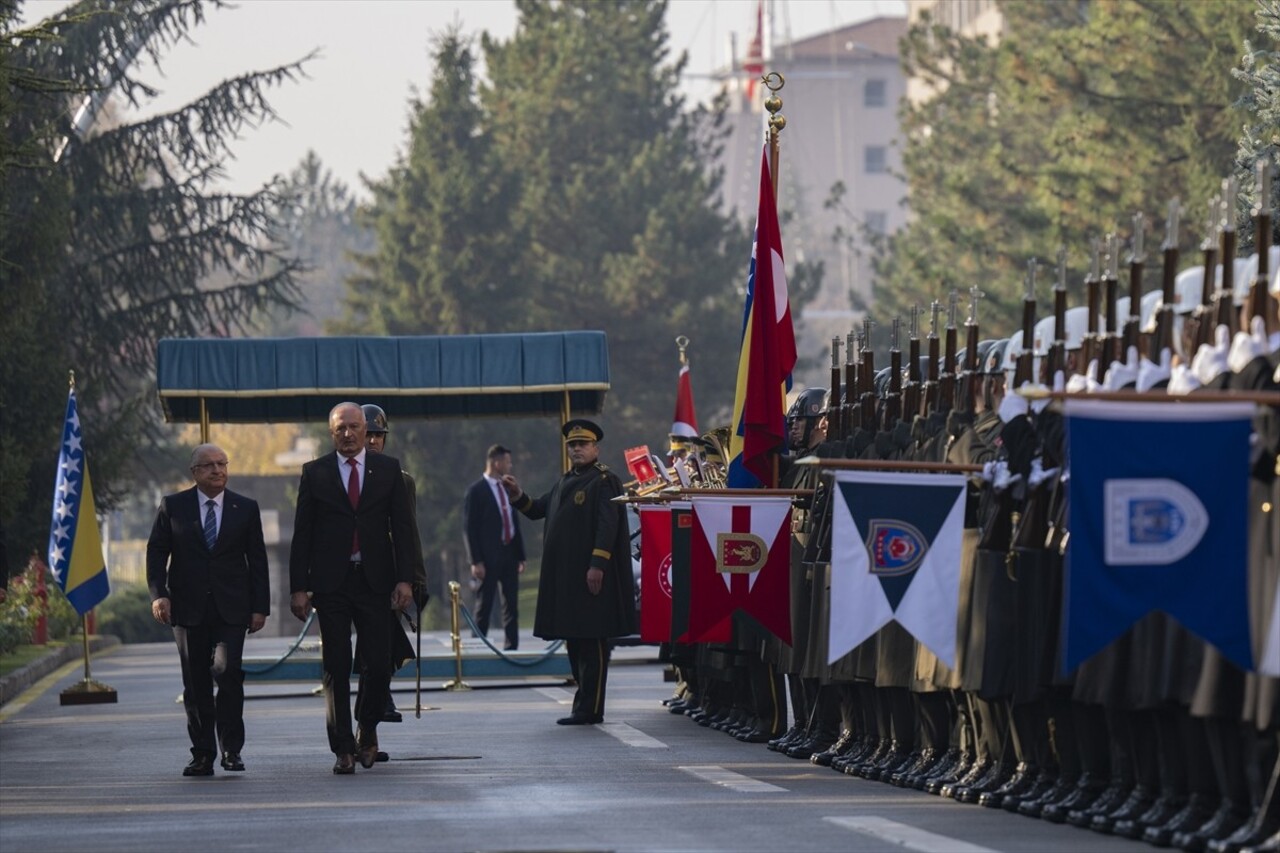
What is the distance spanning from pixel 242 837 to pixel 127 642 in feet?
111

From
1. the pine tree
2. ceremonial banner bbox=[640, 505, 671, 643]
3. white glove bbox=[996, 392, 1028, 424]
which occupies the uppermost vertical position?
the pine tree

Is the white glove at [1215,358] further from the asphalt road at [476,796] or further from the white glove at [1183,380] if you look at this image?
the asphalt road at [476,796]

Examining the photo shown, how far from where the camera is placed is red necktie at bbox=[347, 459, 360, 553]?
15477 millimetres

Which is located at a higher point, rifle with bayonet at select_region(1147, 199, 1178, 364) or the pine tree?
the pine tree

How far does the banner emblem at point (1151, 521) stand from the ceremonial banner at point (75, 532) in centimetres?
1669

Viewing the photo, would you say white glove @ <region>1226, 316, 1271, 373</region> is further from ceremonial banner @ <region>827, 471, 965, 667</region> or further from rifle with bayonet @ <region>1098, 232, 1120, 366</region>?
ceremonial banner @ <region>827, 471, 965, 667</region>

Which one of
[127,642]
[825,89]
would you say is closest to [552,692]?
[127,642]

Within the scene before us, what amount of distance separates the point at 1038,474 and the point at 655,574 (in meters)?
6.89

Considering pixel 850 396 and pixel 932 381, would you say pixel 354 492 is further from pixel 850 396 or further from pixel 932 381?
pixel 932 381

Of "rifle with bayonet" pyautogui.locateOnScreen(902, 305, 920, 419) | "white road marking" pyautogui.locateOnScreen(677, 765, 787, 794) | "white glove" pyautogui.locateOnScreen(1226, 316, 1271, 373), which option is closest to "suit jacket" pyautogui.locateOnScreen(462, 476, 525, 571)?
"white road marking" pyautogui.locateOnScreen(677, 765, 787, 794)

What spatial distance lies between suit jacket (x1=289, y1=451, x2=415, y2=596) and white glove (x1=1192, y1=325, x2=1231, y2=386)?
576 centimetres

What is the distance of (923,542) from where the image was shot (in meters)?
12.9

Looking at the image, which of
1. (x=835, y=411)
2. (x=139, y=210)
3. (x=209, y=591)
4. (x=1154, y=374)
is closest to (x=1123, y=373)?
(x=1154, y=374)

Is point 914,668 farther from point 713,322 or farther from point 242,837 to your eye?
point 713,322
